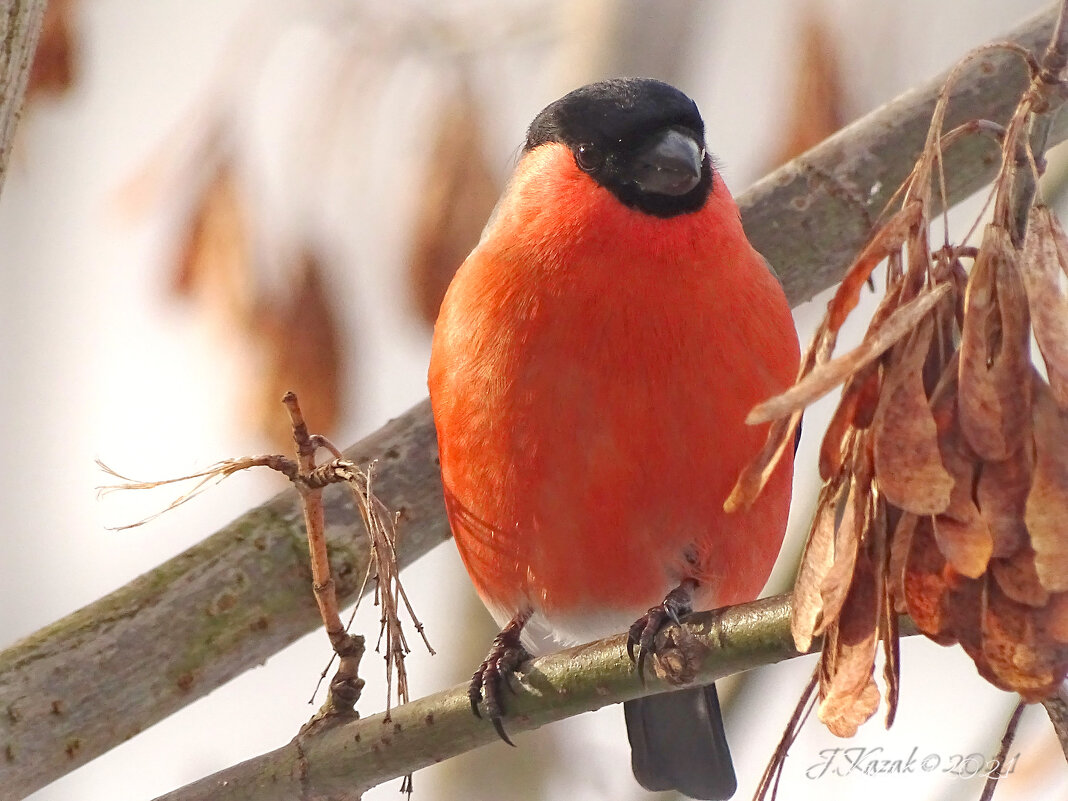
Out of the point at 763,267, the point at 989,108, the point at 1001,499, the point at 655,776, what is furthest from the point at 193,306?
the point at 1001,499

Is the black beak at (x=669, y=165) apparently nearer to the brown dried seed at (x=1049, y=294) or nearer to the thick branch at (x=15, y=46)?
the thick branch at (x=15, y=46)

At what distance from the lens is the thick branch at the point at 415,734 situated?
1.36 metres

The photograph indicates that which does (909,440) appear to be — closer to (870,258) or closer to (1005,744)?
(870,258)

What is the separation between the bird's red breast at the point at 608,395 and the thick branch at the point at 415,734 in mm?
305

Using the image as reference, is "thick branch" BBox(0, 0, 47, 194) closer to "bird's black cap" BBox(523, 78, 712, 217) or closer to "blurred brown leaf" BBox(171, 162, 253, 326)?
"blurred brown leaf" BBox(171, 162, 253, 326)

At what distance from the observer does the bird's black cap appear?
1.77m

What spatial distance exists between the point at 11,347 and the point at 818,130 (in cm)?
180

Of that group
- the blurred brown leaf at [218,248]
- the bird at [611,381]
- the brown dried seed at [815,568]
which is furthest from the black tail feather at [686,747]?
the brown dried seed at [815,568]

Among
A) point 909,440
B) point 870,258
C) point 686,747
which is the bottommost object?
point 686,747

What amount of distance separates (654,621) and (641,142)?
697 millimetres

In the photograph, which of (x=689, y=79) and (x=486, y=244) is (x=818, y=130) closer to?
(x=689, y=79)

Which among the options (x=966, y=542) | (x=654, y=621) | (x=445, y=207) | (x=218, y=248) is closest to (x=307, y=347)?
(x=218, y=248)

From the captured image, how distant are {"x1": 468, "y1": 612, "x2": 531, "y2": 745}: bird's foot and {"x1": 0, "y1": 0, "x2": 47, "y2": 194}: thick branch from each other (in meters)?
0.86

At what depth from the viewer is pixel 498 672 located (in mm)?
1583
